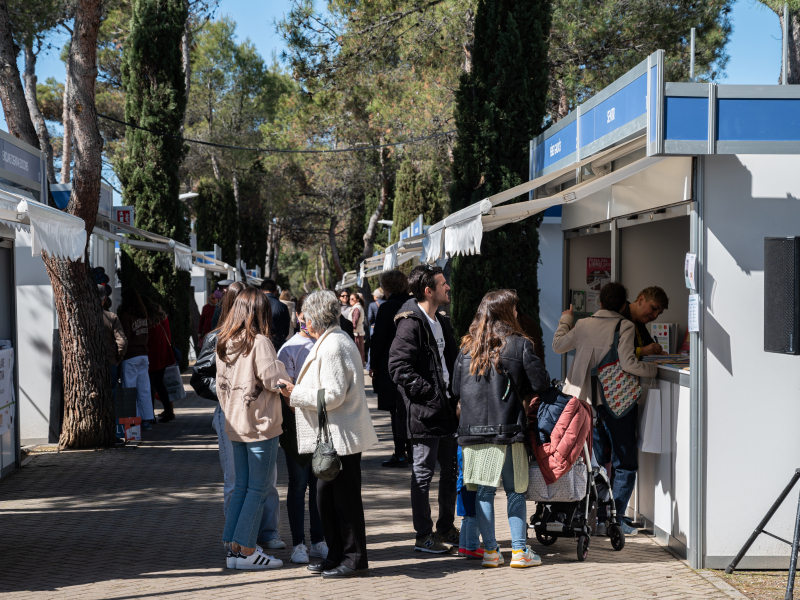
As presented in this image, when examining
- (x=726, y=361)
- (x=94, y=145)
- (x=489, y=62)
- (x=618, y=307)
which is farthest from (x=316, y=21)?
(x=726, y=361)

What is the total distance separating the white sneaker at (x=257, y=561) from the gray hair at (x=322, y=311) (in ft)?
4.91

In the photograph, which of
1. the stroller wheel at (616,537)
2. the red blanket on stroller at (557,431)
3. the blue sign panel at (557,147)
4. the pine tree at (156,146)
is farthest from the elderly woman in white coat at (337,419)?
the pine tree at (156,146)

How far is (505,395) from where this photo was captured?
191 inches

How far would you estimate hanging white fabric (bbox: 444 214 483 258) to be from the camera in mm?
6125

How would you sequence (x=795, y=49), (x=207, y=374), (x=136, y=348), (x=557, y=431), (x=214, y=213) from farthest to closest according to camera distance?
1. (x=214, y=213)
2. (x=795, y=49)
3. (x=136, y=348)
4. (x=207, y=374)
5. (x=557, y=431)

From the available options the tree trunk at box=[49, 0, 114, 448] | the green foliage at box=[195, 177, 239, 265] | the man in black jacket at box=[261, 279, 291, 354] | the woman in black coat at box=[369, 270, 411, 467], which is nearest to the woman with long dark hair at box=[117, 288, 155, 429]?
the tree trunk at box=[49, 0, 114, 448]

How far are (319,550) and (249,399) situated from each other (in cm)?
121

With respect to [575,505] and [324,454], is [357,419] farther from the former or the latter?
[575,505]

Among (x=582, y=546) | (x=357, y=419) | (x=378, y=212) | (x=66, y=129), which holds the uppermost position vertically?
(x=378, y=212)

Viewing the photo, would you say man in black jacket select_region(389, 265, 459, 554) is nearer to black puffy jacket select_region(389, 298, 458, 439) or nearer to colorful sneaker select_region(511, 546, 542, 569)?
black puffy jacket select_region(389, 298, 458, 439)

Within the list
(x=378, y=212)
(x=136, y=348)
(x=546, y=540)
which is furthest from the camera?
(x=378, y=212)

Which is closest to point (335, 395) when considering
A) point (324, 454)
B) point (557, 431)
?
point (324, 454)

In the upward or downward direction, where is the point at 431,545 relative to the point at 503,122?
downward

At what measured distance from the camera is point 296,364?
4996 mm
